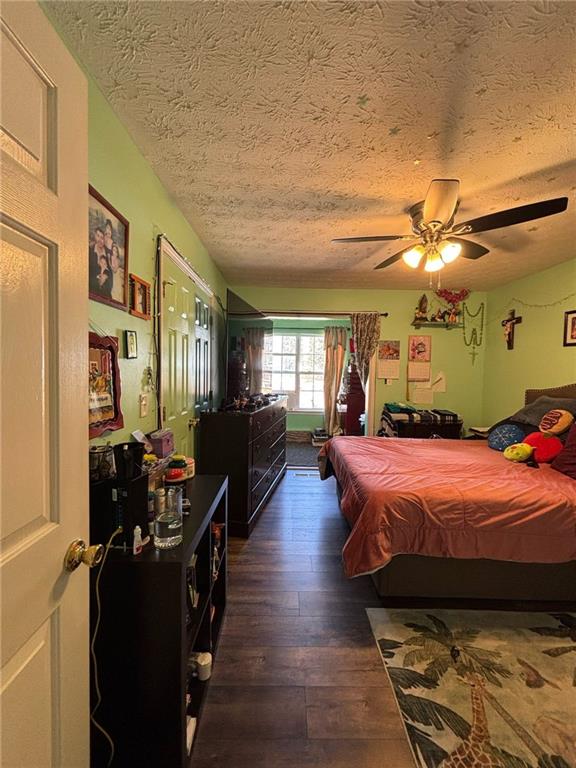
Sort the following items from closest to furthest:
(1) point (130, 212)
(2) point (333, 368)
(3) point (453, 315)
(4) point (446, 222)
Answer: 1. (1) point (130, 212)
2. (4) point (446, 222)
3. (3) point (453, 315)
4. (2) point (333, 368)

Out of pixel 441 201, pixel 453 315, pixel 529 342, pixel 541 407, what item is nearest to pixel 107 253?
pixel 441 201

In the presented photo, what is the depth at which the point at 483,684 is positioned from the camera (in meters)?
1.56

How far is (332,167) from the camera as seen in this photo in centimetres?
186

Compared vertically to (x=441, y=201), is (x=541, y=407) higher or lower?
lower

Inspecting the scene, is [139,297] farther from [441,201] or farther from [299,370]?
[299,370]

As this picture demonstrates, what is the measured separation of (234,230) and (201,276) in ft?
1.64

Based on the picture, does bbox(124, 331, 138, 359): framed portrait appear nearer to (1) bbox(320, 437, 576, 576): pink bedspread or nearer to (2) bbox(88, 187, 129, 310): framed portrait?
(2) bbox(88, 187, 129, 310): framed portrait

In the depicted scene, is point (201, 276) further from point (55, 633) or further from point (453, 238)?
point (55, 633)

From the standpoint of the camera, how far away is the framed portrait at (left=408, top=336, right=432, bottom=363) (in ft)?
15.3

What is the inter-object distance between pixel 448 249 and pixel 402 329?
96.8 inches

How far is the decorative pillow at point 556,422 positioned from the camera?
282 cm

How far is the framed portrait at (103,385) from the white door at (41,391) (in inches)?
20.4

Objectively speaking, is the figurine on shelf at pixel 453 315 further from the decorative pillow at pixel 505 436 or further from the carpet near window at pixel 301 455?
the carpet near window at pixel 301 455

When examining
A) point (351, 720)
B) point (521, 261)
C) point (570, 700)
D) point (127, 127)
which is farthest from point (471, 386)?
point (127, 127)
